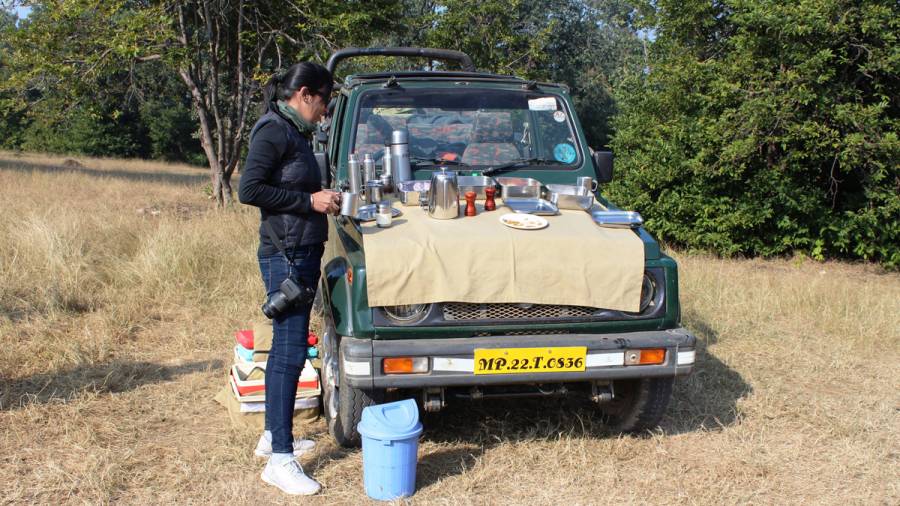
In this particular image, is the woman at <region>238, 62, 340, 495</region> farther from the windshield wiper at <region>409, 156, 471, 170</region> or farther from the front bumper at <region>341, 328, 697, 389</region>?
the windshield wiper at <region>409, 156, 471, 170</region>

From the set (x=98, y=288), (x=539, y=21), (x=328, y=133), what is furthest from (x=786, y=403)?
(x=539, y=21)

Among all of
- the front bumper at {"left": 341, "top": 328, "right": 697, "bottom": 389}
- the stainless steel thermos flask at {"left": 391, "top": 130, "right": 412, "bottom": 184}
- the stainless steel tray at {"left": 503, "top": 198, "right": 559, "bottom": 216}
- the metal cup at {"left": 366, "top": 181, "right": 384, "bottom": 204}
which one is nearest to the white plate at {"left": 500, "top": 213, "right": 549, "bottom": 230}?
the stainless steel tray at {"left": 503, "top": 198, "right": 559, "bottom": 216}

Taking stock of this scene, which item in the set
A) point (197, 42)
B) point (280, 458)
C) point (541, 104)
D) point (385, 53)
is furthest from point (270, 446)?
point (197, 42)

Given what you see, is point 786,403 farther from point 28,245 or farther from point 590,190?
point 28,245

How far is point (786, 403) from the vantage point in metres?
5.11

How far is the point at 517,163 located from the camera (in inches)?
202

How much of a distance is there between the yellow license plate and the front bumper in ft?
0.07

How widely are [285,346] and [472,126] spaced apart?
2240 millimetres

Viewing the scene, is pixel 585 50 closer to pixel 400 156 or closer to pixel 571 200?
pixel 400 156

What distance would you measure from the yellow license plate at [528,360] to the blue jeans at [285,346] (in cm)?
85

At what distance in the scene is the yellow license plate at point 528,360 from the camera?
369 centimetres

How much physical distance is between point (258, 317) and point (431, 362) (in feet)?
10.9

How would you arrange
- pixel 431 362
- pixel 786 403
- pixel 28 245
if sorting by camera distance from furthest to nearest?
pixel 28 245 < pixel 786 403 < pixel 431 362

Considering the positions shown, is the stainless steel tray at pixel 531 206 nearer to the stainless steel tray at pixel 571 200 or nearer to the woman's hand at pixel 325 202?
the stainless steel tray at pixel 571 200
